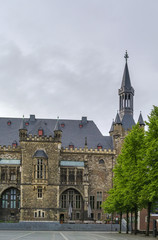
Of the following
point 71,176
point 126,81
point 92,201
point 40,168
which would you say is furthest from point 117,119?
point 40,168

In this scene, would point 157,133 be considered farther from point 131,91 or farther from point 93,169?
point 131,91

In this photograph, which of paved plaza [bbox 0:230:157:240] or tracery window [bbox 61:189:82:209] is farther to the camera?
tracery window [bbox 61:189:82:209]

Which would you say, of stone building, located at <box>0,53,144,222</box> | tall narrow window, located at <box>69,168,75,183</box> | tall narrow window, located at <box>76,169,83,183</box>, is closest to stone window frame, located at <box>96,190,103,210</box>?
stone building, located at <box>0,53,144,222</box>

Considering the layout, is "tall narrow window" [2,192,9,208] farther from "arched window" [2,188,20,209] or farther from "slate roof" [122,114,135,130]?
"slate roof" [122,114,135,130]

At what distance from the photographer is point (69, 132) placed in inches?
3701

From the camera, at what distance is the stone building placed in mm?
82875

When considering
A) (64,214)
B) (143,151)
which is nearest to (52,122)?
(64,214)

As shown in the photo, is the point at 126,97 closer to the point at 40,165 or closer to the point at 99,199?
the point at 99,199

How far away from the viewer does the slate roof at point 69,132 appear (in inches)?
3590

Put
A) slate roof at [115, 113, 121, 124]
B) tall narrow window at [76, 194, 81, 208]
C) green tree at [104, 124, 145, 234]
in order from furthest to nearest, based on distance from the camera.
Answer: slate roof at [115, 113, 121, 124]
tall narrow window at [76, 194, 81, 208]
green tree at [104, 124, 145, 234]

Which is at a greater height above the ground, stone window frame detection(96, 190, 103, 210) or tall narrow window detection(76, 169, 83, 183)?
tall narrow window detection(76, 169, 83, 183)

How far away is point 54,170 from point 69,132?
39.1 feet

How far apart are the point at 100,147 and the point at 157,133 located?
48.0m

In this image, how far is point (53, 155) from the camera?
280 ft
